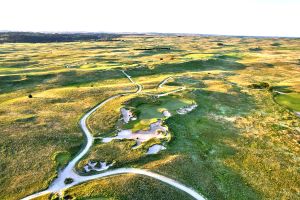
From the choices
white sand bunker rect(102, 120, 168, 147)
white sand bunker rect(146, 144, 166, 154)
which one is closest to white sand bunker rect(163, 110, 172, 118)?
white sand bunker rect(102, 120, 168, 147)

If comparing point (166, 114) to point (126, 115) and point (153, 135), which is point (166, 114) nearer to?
point (126, 115)

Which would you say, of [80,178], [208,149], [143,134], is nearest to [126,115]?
[143,134]

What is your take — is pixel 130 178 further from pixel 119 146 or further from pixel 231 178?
pixel 231 178

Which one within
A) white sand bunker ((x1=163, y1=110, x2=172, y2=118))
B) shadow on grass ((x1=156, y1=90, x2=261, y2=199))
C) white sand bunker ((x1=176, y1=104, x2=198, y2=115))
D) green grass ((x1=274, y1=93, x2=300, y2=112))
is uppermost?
white sand bunker ((x1=163, y1=110, x2=172, y2=118))

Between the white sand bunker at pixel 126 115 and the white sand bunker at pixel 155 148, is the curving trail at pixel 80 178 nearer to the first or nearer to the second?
the white sand bunker at pixel 155 148

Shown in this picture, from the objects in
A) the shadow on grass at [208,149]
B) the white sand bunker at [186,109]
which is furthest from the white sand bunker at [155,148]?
the white sand bunker at [186,109]

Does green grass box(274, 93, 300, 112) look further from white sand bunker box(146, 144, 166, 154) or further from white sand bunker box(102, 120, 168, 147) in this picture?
white sand bunker box(146, 144, 166, 154)
